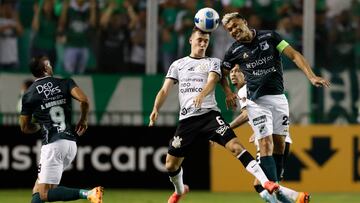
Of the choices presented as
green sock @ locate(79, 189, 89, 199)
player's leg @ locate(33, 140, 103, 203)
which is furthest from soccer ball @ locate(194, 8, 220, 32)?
green sock @ locate(79, 189, 89, 199)

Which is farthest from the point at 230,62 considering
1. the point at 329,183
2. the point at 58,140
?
the point at 329,183

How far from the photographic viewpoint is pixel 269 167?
13625mm

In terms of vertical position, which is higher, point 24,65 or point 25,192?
point 24,65

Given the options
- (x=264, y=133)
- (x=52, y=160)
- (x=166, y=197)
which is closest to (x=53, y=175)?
(x=52, y=160)

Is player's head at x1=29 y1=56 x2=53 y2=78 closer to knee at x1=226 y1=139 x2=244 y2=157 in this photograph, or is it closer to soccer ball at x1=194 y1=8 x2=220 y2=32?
soccer ball at x1=194 y1=8 x2=220 y2=32

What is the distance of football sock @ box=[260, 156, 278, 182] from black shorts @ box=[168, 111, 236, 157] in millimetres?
466

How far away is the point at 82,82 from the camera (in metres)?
19.9

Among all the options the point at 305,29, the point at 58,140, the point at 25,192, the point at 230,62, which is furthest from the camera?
the point at 305,29

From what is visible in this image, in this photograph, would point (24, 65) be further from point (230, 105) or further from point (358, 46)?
point (230, 105)

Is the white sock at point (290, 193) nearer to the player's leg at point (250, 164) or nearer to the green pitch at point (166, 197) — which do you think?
the player's leg at point (250, 164)

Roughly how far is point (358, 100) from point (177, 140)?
5922 millimetres

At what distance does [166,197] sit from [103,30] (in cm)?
375

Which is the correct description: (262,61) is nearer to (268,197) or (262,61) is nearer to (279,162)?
(279,162)

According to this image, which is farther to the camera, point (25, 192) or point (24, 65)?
point (24, 65)
